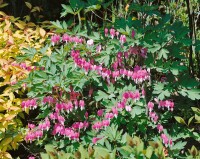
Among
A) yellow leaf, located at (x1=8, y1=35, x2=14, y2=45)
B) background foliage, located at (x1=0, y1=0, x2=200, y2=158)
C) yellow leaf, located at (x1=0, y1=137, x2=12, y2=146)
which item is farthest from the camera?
yellow leaf, located at (x1=8, y1=35, x2=14, y2=45)

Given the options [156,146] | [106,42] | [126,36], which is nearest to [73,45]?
[106,42]

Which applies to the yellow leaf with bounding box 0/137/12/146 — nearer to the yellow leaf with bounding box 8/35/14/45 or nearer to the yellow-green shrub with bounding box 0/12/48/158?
the yellow-green shrub with bounding box 0/12/48/158

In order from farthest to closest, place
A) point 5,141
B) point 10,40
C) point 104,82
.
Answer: point 10,40 → point 5,141 → point 104,82

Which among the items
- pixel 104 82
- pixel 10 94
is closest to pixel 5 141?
pixel 10 94

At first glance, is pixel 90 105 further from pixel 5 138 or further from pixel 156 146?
pixel 156 146

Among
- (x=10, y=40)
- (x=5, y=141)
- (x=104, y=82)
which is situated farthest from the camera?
(x=10, y=40)

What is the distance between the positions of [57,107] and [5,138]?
71 cm

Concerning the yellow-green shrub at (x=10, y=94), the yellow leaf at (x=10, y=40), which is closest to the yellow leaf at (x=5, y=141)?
the yellow-green shrub at (x=10, y=94)

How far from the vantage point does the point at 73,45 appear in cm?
305

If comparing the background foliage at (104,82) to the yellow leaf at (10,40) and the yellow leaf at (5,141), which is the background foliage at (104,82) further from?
the yellow leaf at (10,40)

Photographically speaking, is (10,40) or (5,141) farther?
(10,40)

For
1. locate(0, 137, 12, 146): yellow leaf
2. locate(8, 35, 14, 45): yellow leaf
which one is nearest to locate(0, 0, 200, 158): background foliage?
locate(0, 137, 12, 146): yellow leaf

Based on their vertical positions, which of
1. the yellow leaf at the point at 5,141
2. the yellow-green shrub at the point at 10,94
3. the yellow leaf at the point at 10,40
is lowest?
the yellow leaf at the point at 5,141

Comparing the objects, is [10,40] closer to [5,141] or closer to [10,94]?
[10,94]
